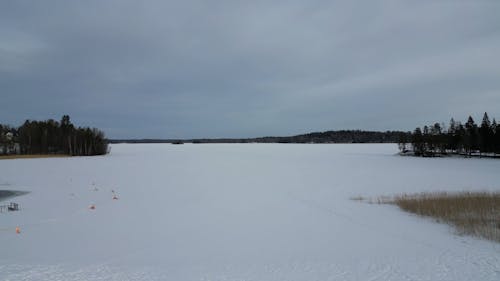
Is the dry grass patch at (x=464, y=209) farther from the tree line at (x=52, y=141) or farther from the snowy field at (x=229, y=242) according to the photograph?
the tree line at (x=52, y=141)

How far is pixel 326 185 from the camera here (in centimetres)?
1608

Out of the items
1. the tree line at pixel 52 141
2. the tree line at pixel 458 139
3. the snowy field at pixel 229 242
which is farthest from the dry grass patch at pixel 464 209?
the tree line at pixel 52 141

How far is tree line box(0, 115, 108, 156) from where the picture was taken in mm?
55094

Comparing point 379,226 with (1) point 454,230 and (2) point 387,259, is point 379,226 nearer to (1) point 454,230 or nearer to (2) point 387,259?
(1) point 454,230

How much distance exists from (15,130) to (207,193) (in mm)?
70375

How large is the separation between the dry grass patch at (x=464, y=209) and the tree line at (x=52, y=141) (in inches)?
2136

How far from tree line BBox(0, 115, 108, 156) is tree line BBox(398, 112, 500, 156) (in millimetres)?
54001

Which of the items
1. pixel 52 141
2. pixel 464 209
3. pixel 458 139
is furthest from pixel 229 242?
pixel 52 141

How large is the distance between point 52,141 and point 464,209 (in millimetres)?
64153

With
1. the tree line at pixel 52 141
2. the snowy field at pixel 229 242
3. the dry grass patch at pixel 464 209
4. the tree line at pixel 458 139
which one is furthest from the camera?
the tree line at pixel 52 141

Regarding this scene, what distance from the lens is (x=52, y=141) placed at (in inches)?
2286

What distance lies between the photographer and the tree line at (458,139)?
45.0 metres

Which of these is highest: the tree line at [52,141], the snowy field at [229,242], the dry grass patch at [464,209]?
the tree line at [52,141]

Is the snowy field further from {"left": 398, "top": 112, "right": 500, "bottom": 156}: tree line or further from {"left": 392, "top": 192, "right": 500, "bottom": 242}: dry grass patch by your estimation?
{"left": 398, "top": 112, "right": 500, "bottom": 156}: tree line
